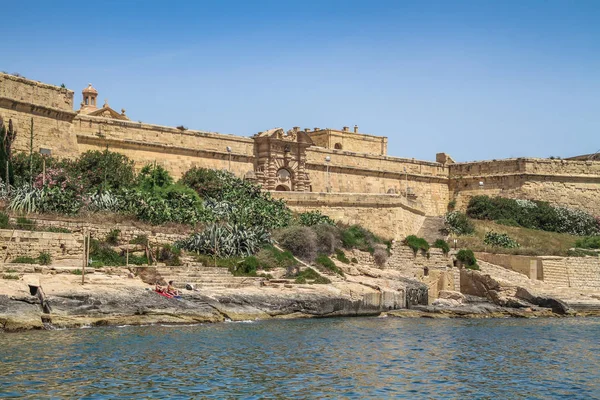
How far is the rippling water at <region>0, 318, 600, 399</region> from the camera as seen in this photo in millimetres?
14047

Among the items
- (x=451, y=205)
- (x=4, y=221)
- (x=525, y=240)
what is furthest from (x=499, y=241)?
(x=4, y=221)

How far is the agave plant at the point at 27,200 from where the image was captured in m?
25.5

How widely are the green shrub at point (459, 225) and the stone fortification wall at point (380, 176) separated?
5.16 ft

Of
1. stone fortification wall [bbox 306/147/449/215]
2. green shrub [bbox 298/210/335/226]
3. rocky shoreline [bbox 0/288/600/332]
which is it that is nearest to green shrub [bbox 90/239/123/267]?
rocky shoreline [bbox 0/288/600/332]

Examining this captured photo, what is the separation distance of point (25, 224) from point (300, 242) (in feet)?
29.8

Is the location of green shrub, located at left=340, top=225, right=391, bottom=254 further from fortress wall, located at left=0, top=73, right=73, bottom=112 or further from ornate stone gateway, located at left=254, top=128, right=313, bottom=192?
fortress wall, located at left=0, top=73, right=73, bottom=112

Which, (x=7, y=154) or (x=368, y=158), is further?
(x=368, y=158)

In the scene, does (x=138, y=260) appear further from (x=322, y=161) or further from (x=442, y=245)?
(x=322, y=161)

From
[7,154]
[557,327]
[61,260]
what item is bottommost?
[557,327]

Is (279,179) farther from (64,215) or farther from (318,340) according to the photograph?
(318,340)

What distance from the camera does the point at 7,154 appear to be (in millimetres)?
28438

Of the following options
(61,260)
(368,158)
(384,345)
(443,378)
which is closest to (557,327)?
(384,345)

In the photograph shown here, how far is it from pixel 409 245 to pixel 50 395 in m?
22.2

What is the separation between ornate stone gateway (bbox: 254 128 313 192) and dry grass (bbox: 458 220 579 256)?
25.1ft
